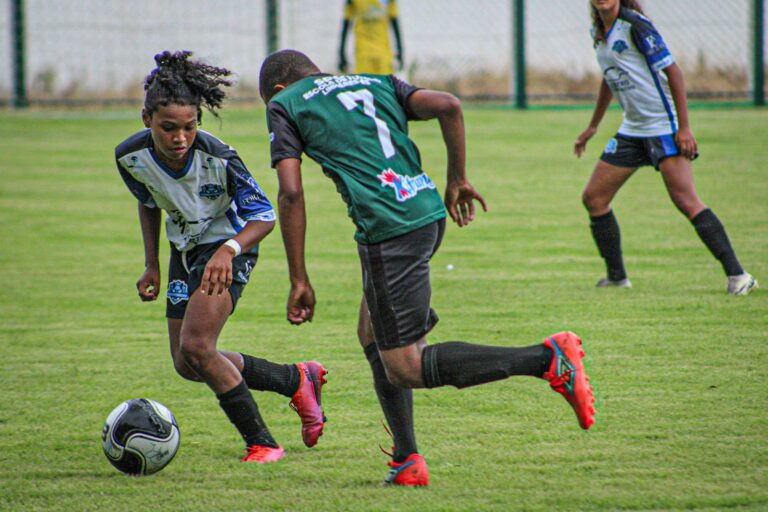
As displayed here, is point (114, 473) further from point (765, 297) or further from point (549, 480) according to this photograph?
point (765, 297)

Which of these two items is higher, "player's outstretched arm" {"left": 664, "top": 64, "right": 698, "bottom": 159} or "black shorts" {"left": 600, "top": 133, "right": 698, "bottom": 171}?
"player's outstretched arm" {"left": 664, "top": 64, "right": 698, "bottom": 159}

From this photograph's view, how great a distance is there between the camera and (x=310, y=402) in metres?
5.02

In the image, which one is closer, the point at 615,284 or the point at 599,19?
the point at 599,19

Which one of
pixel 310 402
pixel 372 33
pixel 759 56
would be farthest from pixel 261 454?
pixel 759 56

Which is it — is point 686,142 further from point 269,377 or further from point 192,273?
point 192,273

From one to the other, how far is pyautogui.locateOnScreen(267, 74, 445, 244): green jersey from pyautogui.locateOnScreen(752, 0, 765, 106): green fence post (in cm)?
1888

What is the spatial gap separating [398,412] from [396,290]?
541 mm

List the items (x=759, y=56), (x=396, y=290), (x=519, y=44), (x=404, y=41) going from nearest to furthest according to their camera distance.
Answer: (x=396, y=290) → (x=759, y=56) → (x=519, y=44) → (x=404, y=41)

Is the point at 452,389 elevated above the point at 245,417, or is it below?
below

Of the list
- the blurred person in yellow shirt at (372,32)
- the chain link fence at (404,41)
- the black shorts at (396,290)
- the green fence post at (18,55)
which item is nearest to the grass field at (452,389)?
the black shorts at (396,290)

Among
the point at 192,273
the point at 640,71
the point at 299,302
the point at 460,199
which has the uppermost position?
the point at 640,71

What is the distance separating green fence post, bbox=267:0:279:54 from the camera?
2439cm

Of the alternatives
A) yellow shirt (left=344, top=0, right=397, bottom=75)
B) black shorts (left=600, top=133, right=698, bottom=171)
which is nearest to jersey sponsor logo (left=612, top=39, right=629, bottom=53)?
black shorts (left=600, top=133, right=698, bottom=171)

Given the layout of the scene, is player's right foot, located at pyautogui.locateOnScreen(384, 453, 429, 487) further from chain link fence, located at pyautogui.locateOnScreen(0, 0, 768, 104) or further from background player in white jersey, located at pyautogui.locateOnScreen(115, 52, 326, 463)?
chain link fence, located at pyautogui.locateOnScreen(0, 0, 768, 104)
